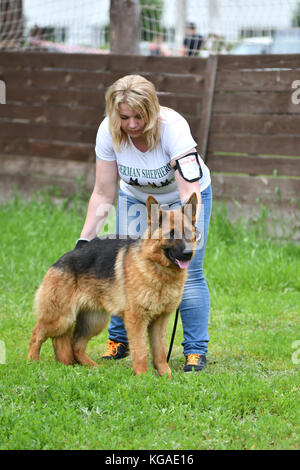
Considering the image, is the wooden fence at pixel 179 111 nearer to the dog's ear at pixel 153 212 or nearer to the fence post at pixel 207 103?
the fence post at pixel 207 103

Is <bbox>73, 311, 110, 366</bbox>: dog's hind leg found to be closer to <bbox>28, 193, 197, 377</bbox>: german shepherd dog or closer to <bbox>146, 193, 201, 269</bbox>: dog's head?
<bbox>28, 193, 197, 377</bbox>: german shepherd dog

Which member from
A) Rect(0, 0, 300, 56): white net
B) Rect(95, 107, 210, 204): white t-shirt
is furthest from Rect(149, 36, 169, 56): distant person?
Rect(95, 107, 210, 204): white t-shirt

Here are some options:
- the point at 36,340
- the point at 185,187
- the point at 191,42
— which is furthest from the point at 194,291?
the point at 191,42

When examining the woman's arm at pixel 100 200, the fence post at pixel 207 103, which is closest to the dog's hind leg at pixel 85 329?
the woman's arm at pixel 100 200

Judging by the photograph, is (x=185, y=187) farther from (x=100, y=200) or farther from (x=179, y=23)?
(x=179, y=23)

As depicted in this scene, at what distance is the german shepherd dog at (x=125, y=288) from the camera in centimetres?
410

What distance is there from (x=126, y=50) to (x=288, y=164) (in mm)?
3047

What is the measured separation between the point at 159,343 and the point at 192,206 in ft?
3.57

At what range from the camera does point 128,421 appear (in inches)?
139

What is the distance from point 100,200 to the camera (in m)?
4.79

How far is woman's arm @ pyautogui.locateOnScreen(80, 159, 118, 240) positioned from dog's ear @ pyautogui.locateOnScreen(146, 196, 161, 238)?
0.73 metres
